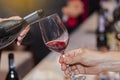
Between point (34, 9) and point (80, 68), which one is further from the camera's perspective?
point (34, 9)

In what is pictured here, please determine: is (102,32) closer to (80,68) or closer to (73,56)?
(80,68)

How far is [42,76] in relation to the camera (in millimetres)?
1586

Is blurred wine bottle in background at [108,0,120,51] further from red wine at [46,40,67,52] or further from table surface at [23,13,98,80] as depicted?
red wine at [46,40,67,52]

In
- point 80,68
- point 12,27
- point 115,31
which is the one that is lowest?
point 80,68

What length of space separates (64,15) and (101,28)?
318mm

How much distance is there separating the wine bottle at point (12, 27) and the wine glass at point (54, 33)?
0.23ft

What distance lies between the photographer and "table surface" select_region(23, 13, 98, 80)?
157 cm

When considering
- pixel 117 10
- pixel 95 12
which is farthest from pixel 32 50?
pixel 95 12

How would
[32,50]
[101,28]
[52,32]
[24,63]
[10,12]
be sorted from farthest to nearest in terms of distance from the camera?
[101,28], [32,50], [24,63], [10,12], [52,32]

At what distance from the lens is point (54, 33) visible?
48.0 inches

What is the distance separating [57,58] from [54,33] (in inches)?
24.8

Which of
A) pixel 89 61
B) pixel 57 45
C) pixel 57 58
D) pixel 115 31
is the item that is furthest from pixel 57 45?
Result: pixel 115 31

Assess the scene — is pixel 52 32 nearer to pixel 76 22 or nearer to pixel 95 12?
pixel 76 22

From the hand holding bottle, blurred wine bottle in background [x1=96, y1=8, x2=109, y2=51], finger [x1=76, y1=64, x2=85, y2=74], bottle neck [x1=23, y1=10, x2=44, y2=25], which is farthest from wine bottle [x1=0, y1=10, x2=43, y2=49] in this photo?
blurred wine bottle in background [x1=96, y1=8, x2=109, y2=51]
